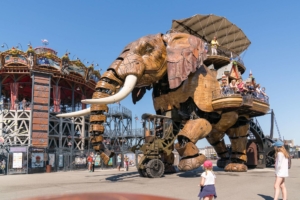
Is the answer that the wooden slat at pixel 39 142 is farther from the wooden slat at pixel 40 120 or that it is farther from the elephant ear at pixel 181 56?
the elephant ear at pixel 181 56

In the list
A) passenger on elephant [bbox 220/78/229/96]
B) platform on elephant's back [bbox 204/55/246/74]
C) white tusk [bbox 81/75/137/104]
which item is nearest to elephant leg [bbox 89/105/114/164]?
white tusk [bbox 81/75/137/104]

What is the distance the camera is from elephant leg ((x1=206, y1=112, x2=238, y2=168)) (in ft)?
45.9

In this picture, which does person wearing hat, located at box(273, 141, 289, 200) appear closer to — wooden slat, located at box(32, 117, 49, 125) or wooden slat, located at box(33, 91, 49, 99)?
wooden slat, located at box(32, 117, 49, 125)

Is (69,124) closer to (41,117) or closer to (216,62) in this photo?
(41,117)

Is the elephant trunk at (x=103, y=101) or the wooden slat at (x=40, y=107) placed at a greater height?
the wooden slat at (x=40, y=107)

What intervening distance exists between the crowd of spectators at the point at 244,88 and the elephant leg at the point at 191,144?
6.14 feet

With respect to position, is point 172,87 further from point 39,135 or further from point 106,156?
point 39,135

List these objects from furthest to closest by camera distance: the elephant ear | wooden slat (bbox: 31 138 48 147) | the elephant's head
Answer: wooden slat (bbox: 31 138 48 147)
the elephant ear
the elephant's head

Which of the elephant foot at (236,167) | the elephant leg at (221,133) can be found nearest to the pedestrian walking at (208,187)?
the elephant leg at (221,133)

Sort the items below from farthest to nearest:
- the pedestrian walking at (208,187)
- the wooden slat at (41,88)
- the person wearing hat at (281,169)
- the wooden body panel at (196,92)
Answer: the wooden slat at (41,88)
the wooden body panel at (196,92)
the person wearing hat at (281,169)
the pedestrian walking at (208,187)

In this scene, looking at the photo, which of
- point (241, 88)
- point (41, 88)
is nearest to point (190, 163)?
point (241, 88)

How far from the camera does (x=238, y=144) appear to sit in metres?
15.0

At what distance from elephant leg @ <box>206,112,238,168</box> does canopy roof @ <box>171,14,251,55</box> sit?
24.0 feet

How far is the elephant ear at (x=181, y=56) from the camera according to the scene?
1184 cm
